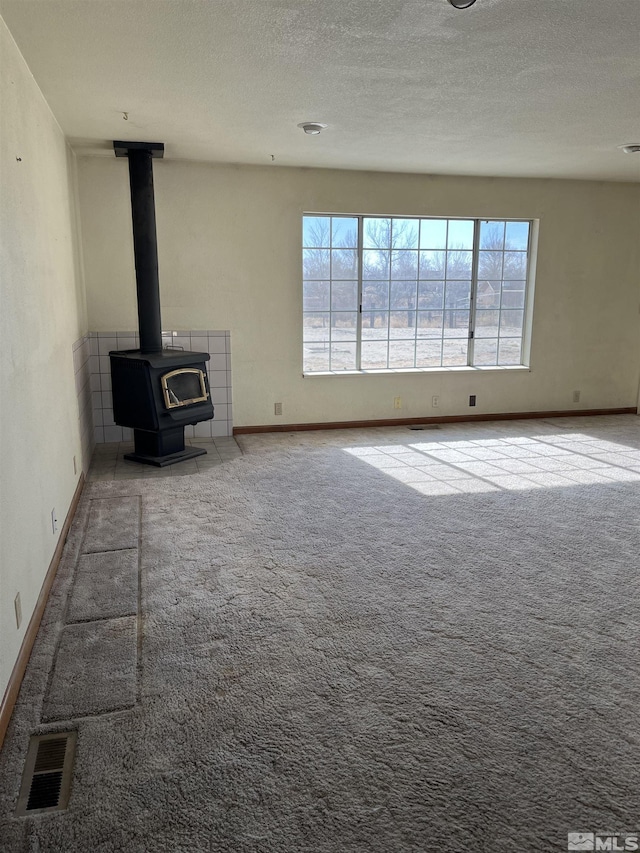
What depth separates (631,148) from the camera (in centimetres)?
464

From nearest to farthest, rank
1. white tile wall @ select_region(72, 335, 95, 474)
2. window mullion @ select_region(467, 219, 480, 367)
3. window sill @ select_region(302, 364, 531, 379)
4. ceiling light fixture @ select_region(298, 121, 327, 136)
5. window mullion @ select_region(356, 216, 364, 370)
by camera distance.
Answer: ceiling light fixture @ select_region(298, 121, 327, 136), white tile wall @ select_region(72, 335, 95, 474), window mullion @ select_region(356, 216, 364, 370), window sill @ select_region(302, 364, 531, 379), window mullion @ select_region(467, 219, 480, 367)

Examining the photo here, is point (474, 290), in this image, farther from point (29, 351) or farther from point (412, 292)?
point (29, 351)

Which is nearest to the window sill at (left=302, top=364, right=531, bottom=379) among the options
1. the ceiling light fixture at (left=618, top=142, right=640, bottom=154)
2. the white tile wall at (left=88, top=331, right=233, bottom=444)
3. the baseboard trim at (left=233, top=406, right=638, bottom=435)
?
the baseboard trim at (left=233, top=406, right=638, bottom=435)

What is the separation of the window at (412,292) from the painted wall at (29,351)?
98.9 inches

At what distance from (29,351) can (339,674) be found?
6.01 ft

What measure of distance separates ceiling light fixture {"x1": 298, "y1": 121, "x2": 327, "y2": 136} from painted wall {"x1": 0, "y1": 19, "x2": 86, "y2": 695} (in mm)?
1524

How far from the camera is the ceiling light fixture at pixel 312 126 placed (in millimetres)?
3934

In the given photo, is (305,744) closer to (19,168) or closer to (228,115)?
(19,168)

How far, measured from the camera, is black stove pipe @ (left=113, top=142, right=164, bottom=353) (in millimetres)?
4562

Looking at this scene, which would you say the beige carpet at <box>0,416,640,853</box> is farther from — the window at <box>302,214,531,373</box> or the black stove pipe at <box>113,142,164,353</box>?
the window at <box>302,214,531,373</box>

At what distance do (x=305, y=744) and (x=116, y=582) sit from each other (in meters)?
1.40

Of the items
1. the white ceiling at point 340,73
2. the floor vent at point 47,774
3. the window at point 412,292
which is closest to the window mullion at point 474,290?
the window at point 412,292

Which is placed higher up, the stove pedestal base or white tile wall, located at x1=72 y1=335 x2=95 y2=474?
white tile wall, located at x1=72 y1=335 x2=95 y2=474

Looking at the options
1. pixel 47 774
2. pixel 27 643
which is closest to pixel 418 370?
pixel 27 643
